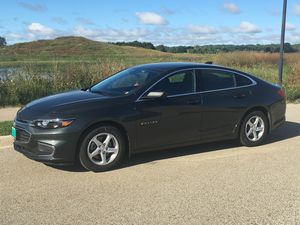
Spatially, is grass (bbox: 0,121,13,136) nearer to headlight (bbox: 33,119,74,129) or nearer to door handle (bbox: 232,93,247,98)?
headlight (bbox: 33,119,74,129)

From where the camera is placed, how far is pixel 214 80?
300 inches

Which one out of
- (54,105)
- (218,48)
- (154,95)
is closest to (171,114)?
(154,95)

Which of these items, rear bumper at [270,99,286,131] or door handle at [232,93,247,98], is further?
rear bumper at [270,99,286,131]

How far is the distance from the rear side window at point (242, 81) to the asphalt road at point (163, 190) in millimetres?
1196

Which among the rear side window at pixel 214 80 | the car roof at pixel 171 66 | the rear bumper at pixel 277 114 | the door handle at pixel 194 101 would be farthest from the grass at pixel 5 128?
the rear bumper at pixel 277 114

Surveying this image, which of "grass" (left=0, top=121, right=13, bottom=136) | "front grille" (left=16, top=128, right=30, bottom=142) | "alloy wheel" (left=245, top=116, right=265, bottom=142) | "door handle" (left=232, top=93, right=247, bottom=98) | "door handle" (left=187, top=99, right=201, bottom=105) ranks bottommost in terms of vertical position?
"grass" (left=0, top=121, right=13, bottom=136)

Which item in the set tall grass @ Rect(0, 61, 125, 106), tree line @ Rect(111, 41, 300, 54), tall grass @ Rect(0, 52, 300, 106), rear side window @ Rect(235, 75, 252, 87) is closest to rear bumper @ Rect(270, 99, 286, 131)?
rear side window @ Rect(235, 75, 252, 87)

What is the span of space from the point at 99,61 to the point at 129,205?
11275mm

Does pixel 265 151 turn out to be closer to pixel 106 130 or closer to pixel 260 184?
pixel 260 184

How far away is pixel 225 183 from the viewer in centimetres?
587

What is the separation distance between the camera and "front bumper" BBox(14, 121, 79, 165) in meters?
6.05

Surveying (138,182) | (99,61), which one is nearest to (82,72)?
(99,61)

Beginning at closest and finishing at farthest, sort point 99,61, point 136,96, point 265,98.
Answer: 1. point 136,96
2. point 265,98
3. point 99,61

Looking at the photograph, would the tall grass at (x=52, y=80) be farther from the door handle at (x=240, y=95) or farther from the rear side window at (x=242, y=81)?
the door handle at (x=240, y=95)
